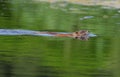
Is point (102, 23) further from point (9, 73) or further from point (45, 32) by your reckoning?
point (9, 73)

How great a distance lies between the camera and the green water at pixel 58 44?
3064 mm

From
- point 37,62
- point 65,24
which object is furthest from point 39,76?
point 65,24

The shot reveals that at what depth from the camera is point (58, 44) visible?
10.2 feet

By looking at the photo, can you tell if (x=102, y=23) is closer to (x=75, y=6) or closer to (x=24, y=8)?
(x=75, y=6)

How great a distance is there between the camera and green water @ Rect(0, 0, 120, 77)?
306 centimetres

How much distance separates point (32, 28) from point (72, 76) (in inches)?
10.9

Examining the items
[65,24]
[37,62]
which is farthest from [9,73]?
[65,24]

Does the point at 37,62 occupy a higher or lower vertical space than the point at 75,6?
lower

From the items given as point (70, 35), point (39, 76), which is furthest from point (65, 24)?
point (39, 76)

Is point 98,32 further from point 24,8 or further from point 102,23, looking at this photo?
point 24,8

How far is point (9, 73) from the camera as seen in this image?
308 cm

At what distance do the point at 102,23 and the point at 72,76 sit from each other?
27cm

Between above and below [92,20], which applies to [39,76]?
below

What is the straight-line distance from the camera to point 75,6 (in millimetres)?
3160
